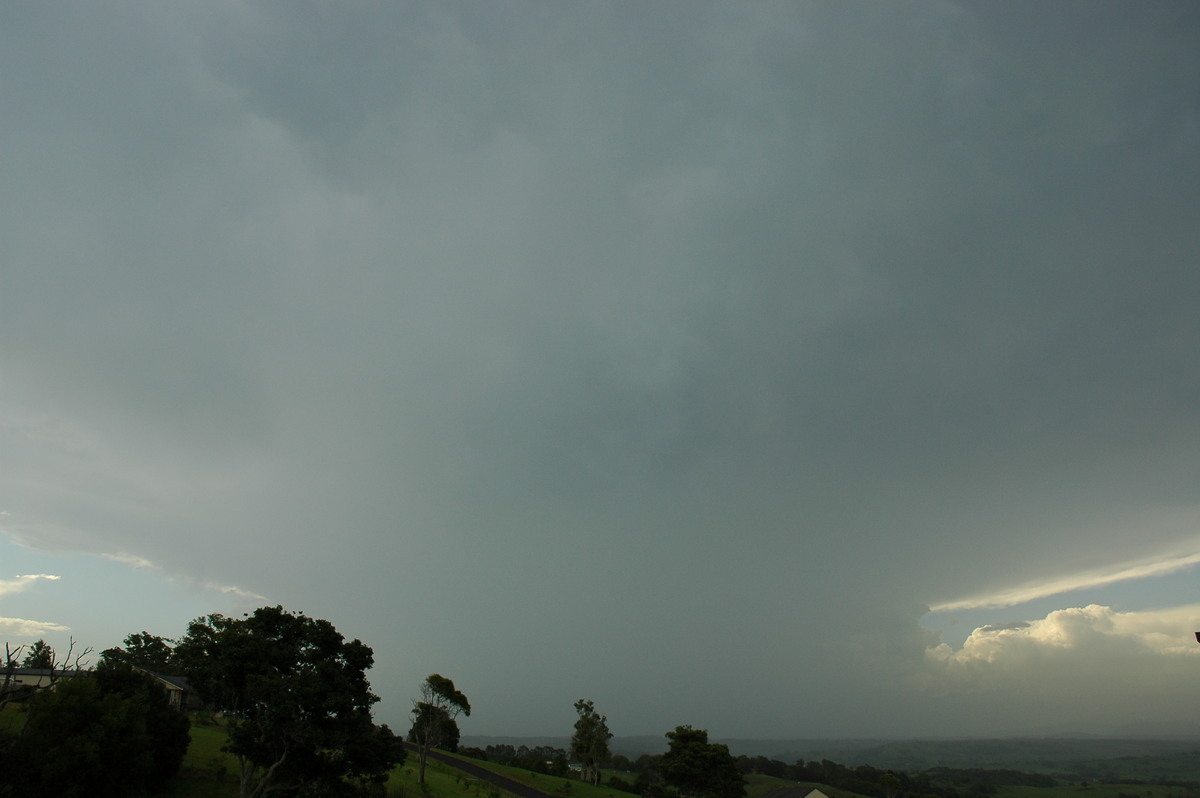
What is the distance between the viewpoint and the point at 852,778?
172 m

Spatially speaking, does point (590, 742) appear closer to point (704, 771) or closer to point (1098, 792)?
point (704, 771)

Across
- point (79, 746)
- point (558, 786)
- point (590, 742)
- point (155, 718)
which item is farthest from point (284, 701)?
point (590, 742)

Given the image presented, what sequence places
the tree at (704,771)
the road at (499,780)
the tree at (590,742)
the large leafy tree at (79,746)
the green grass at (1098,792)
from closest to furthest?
the large leafy tree at (79,746), the road at (499,780), the tree at (704,771), the tree at (590,742), the green grass at (1098,792)

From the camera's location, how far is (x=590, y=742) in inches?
4109

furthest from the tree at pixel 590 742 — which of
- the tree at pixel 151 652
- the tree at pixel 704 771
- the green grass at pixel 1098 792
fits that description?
the green grass at pixel 1098 792

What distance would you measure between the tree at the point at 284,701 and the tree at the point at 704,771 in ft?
154

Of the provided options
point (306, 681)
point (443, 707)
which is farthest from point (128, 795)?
point (443, 707)

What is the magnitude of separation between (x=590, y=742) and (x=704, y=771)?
38740 millimetres

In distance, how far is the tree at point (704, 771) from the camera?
71.8m

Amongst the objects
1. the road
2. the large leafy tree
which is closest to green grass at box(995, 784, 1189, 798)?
the road

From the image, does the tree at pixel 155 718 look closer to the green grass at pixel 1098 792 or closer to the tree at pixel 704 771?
the tree at pixel 704 771

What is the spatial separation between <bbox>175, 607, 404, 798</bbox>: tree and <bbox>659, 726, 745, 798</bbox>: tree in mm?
47076

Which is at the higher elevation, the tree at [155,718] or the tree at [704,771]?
the tree at [155,718]

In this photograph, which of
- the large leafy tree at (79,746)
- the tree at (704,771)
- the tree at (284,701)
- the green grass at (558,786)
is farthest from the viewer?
the green grass at (558,786)
